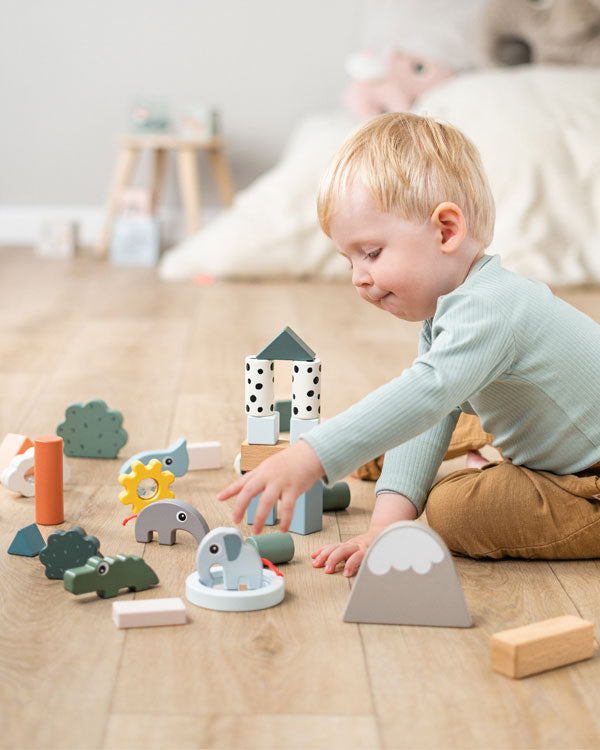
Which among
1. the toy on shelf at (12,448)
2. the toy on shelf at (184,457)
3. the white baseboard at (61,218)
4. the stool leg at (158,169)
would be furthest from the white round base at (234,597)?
the white baseboard at (61,218)

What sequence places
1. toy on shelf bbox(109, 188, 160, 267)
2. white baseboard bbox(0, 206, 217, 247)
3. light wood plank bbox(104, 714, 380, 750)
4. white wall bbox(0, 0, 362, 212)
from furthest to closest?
white baseboard bbox(0, 206, 217, 247) → white wall bbox(0, 0, 362, 212) → toy on shelf bbox(109, 188, 160, 267) → light wood plank bbox(104, 714, 380, 750)

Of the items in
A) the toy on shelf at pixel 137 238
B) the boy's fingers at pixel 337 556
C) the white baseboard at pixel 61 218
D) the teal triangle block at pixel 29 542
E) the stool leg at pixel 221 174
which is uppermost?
the boy's fingers at pixel 337 556

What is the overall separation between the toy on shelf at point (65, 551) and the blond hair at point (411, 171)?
0.40 metres

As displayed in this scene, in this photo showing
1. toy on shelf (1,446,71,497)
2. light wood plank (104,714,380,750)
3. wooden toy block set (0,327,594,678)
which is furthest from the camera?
→ toy on shelf (1,446,71,497)

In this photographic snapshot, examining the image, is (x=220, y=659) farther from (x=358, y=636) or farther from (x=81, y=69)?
(x=81, y=69)

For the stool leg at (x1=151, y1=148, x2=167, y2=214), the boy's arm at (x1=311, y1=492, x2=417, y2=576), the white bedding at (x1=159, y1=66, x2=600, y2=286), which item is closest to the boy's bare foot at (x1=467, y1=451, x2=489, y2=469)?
the boy's arm at (x1=311, y1=492, x2=417, y2=576)

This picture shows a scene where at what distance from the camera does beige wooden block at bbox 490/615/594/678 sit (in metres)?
0.75

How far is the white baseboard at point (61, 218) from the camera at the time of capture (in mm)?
3752

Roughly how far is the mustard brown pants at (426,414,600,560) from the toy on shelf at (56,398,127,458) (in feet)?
1.61

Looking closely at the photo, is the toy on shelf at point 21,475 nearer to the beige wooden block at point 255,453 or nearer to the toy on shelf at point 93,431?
the toy on shelf at point 93,431

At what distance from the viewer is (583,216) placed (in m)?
2.59

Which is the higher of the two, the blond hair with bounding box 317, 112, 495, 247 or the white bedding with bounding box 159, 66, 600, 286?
the blond hair with bounding box 317, 112, 495, 247

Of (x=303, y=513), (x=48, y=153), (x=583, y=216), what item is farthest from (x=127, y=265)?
(x=303, y=513)

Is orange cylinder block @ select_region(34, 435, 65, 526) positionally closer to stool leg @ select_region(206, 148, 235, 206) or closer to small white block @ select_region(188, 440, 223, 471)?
small white block @ select_region(188, 440, 223, 471)
